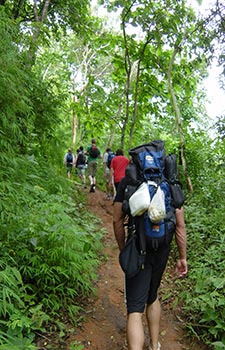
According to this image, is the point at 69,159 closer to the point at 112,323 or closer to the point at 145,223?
the point at 112,323

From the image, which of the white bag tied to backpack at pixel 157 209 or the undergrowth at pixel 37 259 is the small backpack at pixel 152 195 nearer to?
the white bag tied to backpack at pixel 157 209

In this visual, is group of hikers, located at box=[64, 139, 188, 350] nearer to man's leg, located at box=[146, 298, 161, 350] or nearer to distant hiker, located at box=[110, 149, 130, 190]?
man's leg, located at box=[146, 298, 161, 350]

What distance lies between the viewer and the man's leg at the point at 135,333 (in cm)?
231

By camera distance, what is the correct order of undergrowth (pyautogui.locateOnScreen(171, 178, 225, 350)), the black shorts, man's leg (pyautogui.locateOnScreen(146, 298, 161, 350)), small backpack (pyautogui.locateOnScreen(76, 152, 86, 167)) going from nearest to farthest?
the black shorts → man's leg (pyautogui.locateOnScreen(146, 298, 161, 350)) → undergrowth (pyautogui.locateOnScreen(171, 178, 225, 350)) → small backpack (pyautogui.locateOnScreen(76, 152, 86, 167))

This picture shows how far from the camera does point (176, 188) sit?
2518 mm

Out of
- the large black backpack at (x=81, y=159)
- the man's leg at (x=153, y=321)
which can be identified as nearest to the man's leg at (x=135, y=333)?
the man's leg at (x=153, y=321)

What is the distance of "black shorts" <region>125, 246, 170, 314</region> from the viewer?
7.89 ft

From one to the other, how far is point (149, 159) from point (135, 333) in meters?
1.36

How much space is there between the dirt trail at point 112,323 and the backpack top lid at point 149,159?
1783 mm

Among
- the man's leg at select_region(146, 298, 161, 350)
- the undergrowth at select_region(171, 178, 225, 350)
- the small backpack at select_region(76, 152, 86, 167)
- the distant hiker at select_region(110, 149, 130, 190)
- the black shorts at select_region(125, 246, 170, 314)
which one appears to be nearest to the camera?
the black shorts at select_region(125, 246, 170, 314)

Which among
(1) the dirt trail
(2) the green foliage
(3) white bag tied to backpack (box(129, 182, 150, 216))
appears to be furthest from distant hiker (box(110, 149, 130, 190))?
(3) white bag tied to backpack (box(129, 182, 150, 216))

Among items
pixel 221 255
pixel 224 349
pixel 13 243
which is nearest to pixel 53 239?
pixel 13 243

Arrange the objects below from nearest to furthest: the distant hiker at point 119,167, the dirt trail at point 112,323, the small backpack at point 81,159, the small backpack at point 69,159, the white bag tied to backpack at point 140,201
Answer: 1. the white bag tied to backpack at point 140,201
2. the dirt trail at point 112,323
3. the distant hiker at point 119,167
4. the small backpack at point 81,159
5. the small backpack at point 69,159

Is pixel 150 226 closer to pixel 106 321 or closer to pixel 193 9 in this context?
pixel 106 321
